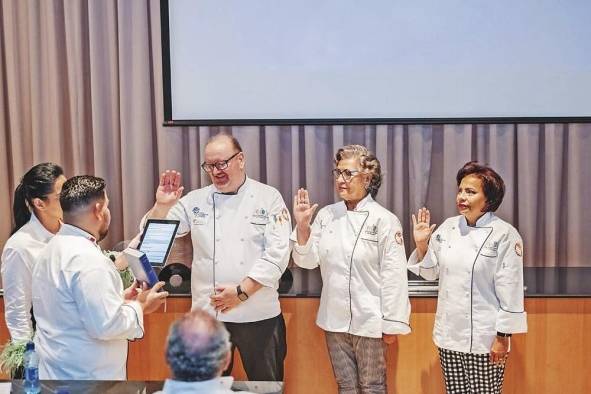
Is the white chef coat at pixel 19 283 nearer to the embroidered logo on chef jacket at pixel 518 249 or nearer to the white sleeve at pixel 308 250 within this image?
the white sleeve at pixel 308 250

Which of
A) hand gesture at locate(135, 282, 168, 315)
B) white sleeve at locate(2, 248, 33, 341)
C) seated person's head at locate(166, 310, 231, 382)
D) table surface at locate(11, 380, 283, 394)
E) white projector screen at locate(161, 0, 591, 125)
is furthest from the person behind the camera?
white projector screen at locate(161, 0, 591, 125)

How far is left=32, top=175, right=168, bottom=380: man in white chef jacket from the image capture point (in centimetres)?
190

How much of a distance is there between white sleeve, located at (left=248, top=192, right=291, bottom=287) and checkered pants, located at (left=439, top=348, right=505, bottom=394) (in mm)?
715

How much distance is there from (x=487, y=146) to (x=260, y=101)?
3.85ft

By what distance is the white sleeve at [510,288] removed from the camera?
2441 millimetres

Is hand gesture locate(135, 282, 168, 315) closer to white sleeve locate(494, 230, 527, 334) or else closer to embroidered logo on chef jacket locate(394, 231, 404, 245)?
embroidered logo on chef jacket locate(394, 231, 404, 245)

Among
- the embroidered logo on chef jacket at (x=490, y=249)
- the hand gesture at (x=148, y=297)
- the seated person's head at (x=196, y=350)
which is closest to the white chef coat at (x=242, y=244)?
the hand gesture at (x=148, y=297)

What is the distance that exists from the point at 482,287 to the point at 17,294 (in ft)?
5.58

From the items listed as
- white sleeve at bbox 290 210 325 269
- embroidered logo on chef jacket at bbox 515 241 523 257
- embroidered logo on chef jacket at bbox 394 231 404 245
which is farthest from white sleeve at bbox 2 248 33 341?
embroidered logo on chef jacket at bbox 515 241 523 257

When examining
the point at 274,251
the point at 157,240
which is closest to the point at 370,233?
the point at 274,251

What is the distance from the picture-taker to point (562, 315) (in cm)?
276

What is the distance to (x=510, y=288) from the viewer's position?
2.45 meters

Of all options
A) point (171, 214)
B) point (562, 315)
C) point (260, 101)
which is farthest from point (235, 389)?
point (260, 101)

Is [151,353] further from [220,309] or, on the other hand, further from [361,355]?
[361,355]
